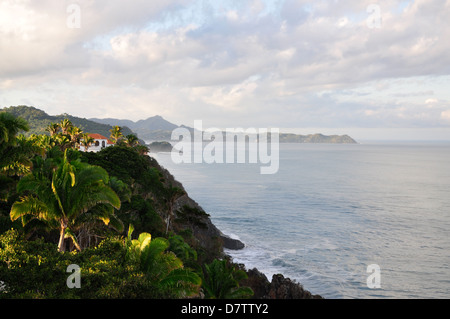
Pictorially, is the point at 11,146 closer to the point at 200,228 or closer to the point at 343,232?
the point at 200,228

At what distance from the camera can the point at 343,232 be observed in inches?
2146

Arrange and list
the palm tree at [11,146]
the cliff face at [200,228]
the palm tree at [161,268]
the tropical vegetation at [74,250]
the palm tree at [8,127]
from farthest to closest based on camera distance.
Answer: the cliff face at [200,228]
the palm tree at [11,146]
the palm tree at [8,127]
the palm tree at [161,268]
the tropical vegetation at [74,250]

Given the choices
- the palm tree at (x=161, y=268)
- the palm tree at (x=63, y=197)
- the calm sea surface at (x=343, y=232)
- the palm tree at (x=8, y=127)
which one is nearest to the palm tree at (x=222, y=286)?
the palm tree at (x=161, y=268)

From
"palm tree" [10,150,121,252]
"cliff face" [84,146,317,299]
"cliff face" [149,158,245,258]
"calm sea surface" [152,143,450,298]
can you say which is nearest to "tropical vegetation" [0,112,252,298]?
"palm tree" [10,150,121,252]

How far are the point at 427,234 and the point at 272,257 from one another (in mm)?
28674

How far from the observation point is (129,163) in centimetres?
4678

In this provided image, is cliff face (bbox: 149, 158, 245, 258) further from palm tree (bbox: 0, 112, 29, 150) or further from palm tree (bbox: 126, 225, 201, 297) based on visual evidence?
palm tree (bbox: 126, 225, 201, 297)

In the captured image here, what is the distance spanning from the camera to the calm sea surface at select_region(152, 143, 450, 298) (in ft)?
121

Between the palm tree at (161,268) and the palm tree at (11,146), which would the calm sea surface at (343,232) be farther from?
the palm tree at (11,146)

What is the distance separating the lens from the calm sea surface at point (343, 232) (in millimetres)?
37000

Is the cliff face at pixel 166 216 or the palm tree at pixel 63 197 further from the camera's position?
the cliff face at pixel 166 216

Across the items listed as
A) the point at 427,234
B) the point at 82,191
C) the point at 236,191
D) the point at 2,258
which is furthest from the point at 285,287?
the point at 236,191

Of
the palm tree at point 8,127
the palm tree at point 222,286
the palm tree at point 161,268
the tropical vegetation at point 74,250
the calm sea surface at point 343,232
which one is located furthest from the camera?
the calm sea surface at point 343,232
